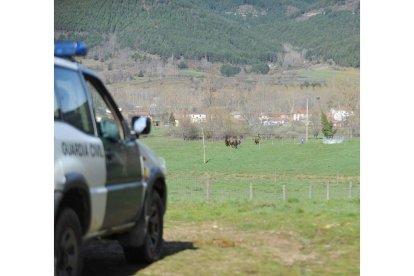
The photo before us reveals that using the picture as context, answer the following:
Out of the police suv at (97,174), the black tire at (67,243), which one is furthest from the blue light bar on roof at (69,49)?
the black tire at (67,243)

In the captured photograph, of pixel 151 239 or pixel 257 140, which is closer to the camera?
pixel 257 140

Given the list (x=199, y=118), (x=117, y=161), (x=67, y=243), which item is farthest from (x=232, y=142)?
(x=67, y=243)

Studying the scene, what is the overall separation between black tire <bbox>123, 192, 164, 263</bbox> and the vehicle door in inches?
9.2

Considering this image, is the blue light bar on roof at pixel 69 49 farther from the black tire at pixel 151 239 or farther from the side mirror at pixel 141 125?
the black tire at pixel 151 239

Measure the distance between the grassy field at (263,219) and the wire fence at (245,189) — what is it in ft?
0.10

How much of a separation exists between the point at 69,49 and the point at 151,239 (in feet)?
5.31

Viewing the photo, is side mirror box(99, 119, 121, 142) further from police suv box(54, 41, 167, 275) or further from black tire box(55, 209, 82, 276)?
black tire box(55, 209, 82, 276)

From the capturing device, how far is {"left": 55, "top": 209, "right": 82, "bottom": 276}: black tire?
5.93m

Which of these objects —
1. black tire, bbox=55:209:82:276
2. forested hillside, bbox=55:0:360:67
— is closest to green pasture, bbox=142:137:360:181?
forested hillside, bbox=55:0:360:67

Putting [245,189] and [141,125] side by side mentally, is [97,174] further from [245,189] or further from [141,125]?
[245,189]

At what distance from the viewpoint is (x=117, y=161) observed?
660cm

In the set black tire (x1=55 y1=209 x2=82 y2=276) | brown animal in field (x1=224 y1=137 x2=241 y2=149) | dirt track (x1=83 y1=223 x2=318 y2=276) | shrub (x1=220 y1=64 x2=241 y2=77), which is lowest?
dirt track (x1=83 y1=223 x2=318 y2=276)

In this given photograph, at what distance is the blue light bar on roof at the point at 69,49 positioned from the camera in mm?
6434
